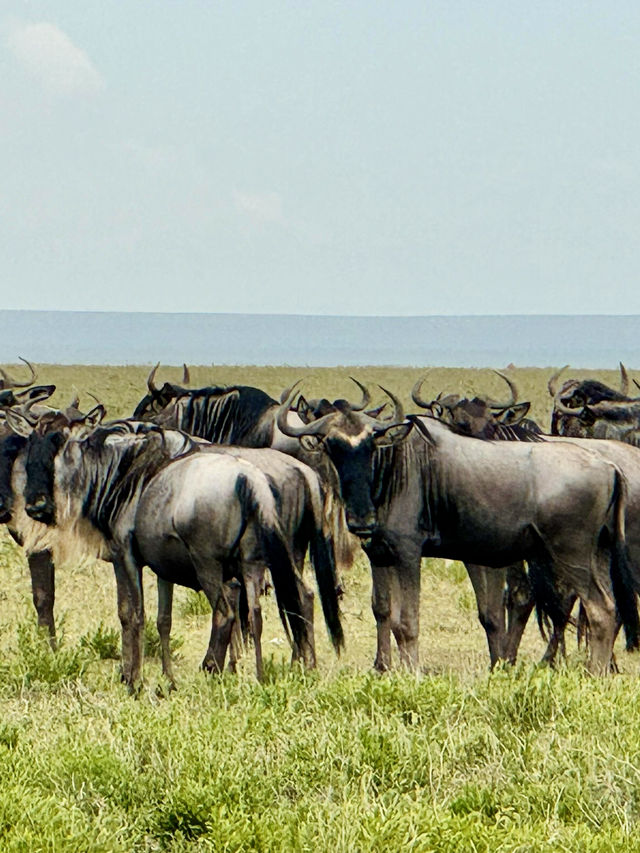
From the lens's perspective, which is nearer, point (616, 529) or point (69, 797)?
point (69, 797)

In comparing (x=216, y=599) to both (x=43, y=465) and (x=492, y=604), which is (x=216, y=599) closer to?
(x=43, y=465)

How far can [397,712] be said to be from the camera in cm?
682

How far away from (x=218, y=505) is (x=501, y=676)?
2.02 metres

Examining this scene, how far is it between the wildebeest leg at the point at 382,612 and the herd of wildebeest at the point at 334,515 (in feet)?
0.04

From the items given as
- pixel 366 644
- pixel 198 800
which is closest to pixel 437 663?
pixel 366 644

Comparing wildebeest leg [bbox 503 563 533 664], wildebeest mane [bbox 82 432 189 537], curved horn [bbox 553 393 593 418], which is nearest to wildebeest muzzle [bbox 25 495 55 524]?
wildebeest mane [bbox 82 432 189 537]

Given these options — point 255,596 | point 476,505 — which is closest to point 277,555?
point 255,596

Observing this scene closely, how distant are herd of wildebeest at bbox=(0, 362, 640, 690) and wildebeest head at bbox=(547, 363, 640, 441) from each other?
4.91 feet

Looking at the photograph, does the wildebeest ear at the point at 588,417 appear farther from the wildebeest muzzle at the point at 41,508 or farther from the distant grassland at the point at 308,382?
the distant grassland at the point at 308,382

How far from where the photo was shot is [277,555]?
8469 millimetres

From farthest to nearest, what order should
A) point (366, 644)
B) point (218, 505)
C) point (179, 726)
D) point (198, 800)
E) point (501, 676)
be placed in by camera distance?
point (366, 644), point (218, 505), point (501, 676), point (179, 726), point (198, 800)

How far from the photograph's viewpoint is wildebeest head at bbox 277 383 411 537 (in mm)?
8305

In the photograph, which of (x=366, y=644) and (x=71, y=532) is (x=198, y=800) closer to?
(x=71, y=532)

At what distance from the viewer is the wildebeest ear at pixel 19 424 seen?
9695mm
